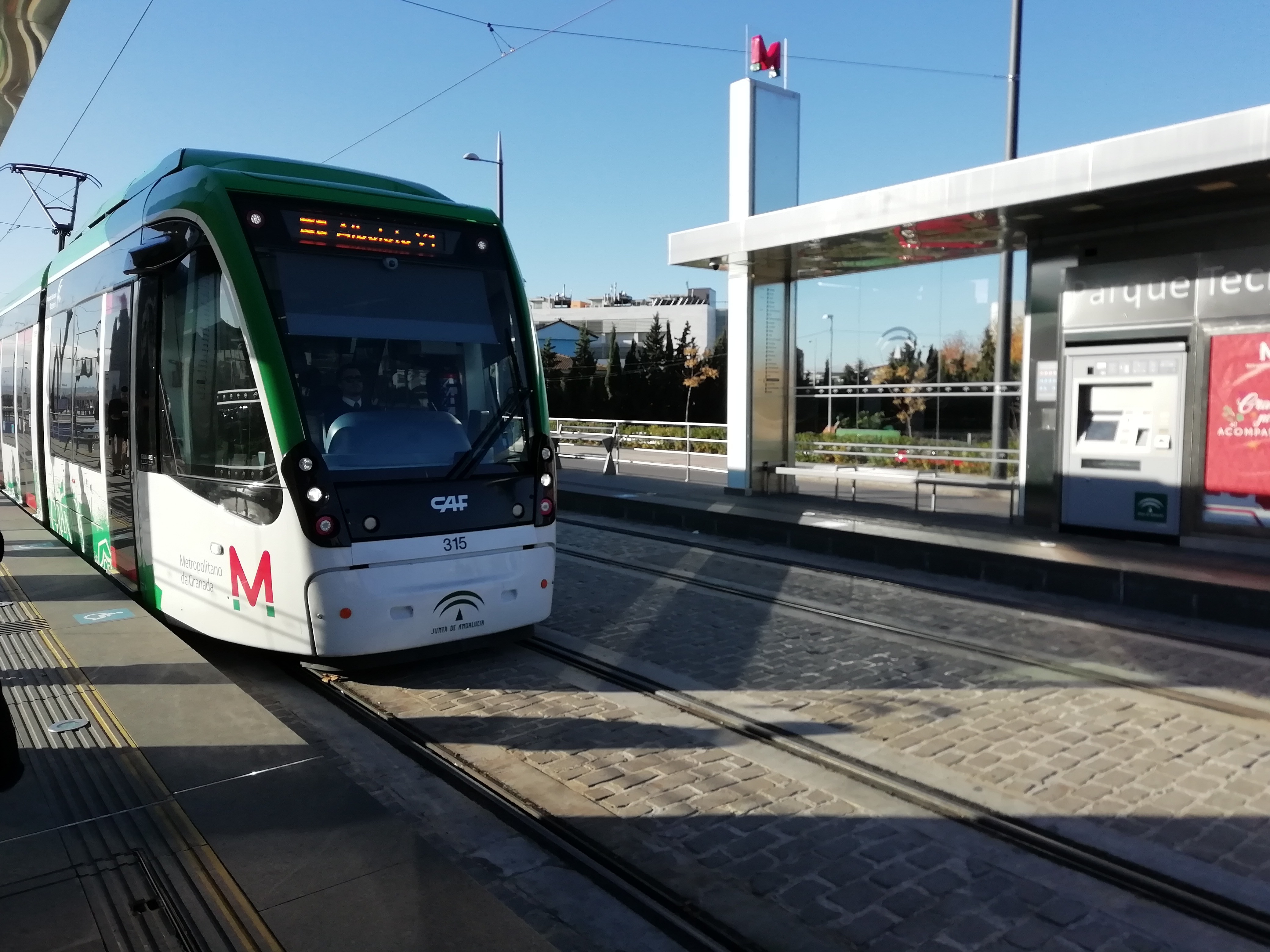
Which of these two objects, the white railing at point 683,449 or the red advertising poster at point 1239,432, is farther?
the white railing at point 683,449

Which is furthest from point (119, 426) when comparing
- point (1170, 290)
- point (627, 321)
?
point (627, 321)

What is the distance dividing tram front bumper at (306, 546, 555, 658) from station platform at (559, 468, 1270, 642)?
507 centimetres

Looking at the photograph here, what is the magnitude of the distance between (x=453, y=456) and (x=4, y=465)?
1329 centimetres

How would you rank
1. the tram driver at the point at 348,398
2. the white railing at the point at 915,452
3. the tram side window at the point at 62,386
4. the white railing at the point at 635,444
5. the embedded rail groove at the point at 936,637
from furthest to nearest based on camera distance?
the white railing at the point at 635,444 → the white railing at the point at 915,452 → the tram side window at the point at 62,386 → the embedded rail groove at the point at 936,637 → the tram driver at the point at 348,398

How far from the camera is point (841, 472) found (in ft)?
48.4

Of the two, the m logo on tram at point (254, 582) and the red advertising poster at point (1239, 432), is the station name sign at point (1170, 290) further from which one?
the m logo on tram at point (254, 582)

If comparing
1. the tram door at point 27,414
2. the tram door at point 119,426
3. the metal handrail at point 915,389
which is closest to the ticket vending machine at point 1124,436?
the metal handrail at point 915,389

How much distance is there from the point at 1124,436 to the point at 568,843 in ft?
30.6

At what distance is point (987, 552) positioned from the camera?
1034cm

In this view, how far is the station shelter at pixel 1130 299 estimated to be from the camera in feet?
32.1

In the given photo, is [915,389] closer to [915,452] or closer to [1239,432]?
[915,452]

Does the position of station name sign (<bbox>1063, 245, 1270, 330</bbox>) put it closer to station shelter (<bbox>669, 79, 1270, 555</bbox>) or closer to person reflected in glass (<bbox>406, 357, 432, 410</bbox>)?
station shelter (<bbox>669, 79, 1270, 555</bbox>)

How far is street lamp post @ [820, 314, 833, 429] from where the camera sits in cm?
1571

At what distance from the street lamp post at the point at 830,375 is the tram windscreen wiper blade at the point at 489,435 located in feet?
32.0
